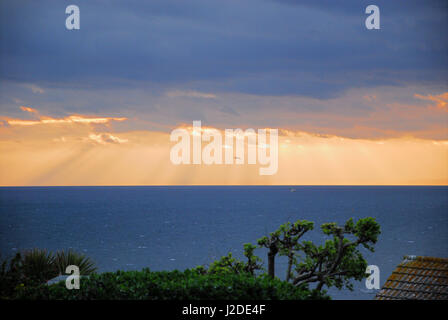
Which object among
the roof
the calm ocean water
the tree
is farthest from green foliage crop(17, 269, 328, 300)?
the calm ocean water

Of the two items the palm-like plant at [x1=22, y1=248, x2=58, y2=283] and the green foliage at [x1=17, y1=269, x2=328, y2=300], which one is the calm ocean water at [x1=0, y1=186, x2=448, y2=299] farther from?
the green foliage at [x1=17, y1=269, x2=328, y2=300]

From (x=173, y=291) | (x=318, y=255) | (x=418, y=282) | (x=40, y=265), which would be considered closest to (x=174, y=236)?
(x=40, y=265)

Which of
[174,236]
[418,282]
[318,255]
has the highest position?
[174,236]

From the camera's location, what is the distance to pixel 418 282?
802cm

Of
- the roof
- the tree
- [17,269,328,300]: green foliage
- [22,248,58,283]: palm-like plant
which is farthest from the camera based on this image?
[22,248,58,283]: palm-like plant

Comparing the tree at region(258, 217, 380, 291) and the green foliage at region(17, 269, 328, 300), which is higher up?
the tree at region(258, 217, 380, 291)

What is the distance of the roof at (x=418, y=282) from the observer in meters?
7.70

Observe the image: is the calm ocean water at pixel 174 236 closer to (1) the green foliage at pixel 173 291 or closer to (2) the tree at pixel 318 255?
(2) the tree at pixel 318 255

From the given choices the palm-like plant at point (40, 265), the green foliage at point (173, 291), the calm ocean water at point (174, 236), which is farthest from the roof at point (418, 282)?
the calm ocean water at point (174, 236)

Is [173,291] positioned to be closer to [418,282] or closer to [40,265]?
[418,282]

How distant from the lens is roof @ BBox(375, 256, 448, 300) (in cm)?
770
